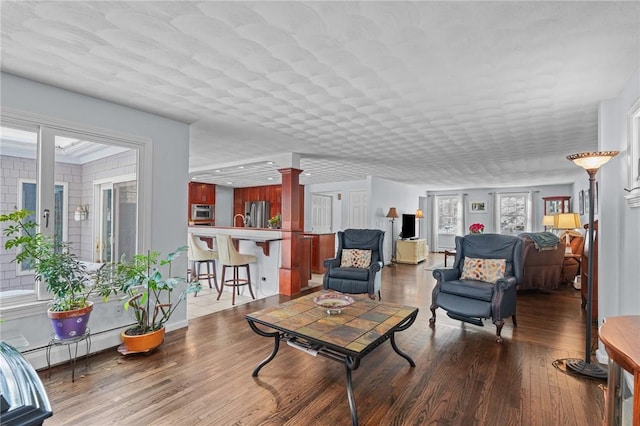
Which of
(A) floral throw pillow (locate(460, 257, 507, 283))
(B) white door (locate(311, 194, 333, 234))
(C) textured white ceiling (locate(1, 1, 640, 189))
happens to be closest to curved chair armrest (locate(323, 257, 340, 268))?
(A) floral throw pillow (locate(460, 257, 507, 283))

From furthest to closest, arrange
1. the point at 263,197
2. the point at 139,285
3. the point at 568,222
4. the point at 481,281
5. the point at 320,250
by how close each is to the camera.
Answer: the point at 263,197
the point at 320,250
the point at 568,222
the point at 481,281
the point at 139,285

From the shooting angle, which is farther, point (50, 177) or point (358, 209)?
point (358, 209)

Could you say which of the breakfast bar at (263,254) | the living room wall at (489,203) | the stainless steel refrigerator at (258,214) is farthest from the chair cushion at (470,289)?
the living room wall at (489,203)

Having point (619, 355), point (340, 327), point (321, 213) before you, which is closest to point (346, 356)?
point (340, 327)

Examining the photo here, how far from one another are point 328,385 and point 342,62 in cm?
235

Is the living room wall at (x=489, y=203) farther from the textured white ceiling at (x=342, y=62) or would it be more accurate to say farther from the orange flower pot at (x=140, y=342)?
the orange flower pot at (x=140, y=342)

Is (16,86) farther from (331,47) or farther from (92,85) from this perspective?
(331,47)

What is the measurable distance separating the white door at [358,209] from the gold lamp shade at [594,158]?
18.3 feet

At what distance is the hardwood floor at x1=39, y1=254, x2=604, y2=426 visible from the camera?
1954 mm

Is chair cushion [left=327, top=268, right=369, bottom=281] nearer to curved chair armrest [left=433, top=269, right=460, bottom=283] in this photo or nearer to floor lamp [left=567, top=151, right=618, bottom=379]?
curved chair armrest [left=433, top=269, right=460, bottom=283]

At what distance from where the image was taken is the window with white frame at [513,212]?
965 centimetres

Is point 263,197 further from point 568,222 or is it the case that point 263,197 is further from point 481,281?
point 568,222

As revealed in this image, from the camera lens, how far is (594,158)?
7.85 ft

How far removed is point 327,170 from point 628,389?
5.88 m
